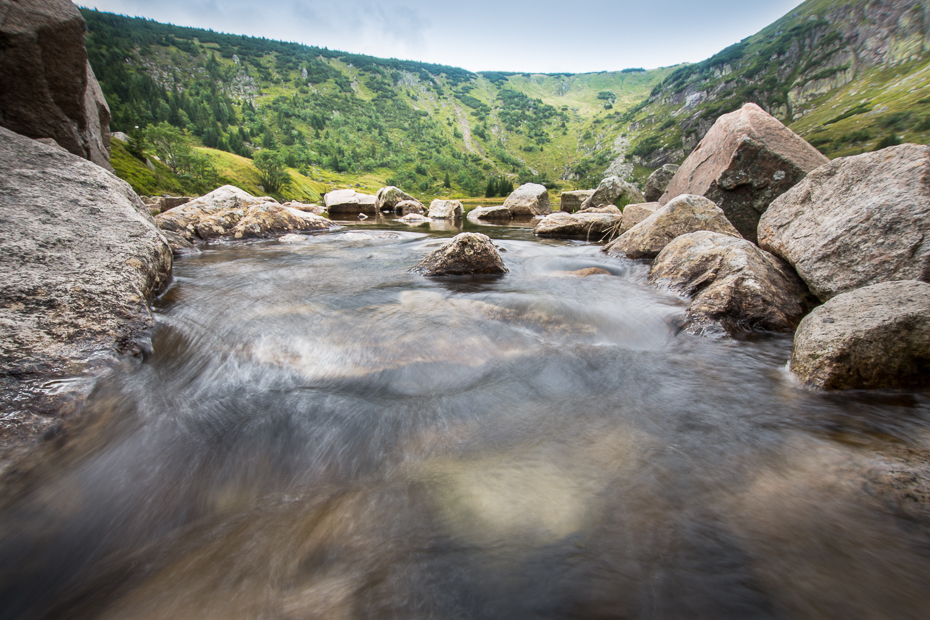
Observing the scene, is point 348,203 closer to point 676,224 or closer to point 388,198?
point 388,198

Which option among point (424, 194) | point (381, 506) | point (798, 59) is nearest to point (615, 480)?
point (381, 506)

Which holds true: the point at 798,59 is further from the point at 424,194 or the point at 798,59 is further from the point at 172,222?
the point at 172,222

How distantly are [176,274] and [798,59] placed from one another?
16644 cm

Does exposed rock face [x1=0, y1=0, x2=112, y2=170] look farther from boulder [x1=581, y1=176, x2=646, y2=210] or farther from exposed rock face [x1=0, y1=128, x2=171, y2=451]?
boulder [x1=581, y1=176, x2=646, y2=210]

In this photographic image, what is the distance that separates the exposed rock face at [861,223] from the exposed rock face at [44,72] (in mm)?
12212

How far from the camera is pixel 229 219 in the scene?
1299cm

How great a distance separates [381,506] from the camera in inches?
86.4

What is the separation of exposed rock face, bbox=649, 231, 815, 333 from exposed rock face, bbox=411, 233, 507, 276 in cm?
374

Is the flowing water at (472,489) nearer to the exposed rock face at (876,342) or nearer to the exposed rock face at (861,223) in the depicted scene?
the exposed rock face at (876,342)

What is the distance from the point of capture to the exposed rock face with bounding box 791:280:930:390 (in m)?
2.95

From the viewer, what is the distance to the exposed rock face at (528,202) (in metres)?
27.9

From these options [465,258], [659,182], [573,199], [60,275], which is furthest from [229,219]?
[659,182]

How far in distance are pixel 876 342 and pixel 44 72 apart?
1221 cm

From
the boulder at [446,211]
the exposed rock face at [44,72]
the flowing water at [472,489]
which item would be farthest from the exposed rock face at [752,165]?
the boulder at [446,211]
